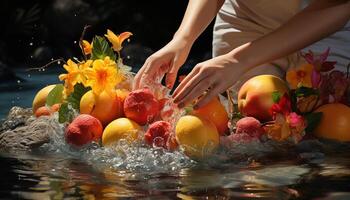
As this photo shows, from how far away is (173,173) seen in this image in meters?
2.83

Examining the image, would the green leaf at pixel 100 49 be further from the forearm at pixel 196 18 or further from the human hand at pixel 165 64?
the forearm at pixel 196 18

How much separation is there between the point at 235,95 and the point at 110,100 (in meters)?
0.67

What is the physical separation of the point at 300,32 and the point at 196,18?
0.67m

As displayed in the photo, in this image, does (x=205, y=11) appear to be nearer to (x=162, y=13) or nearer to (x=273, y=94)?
(x=273, y=94)

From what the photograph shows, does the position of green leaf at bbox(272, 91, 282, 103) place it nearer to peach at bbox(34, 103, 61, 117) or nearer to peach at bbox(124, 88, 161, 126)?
peach at bbox(124, 88, 161, 126)

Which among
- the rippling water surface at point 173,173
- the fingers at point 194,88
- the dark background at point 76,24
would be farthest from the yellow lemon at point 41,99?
the dark background at point 76,24

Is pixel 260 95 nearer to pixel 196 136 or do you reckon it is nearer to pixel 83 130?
pixel 196 136

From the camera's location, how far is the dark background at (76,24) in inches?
374

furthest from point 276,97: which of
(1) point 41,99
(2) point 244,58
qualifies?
(1) point 41,99

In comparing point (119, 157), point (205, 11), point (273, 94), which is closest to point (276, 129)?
point (273, 94)

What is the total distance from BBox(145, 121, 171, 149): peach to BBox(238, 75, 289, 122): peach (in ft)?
1.21

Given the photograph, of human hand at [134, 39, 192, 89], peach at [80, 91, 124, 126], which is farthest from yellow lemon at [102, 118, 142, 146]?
human hand at [134, 39, 192, 89]

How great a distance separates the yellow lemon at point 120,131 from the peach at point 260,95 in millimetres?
455

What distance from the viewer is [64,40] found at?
31.9 ft
